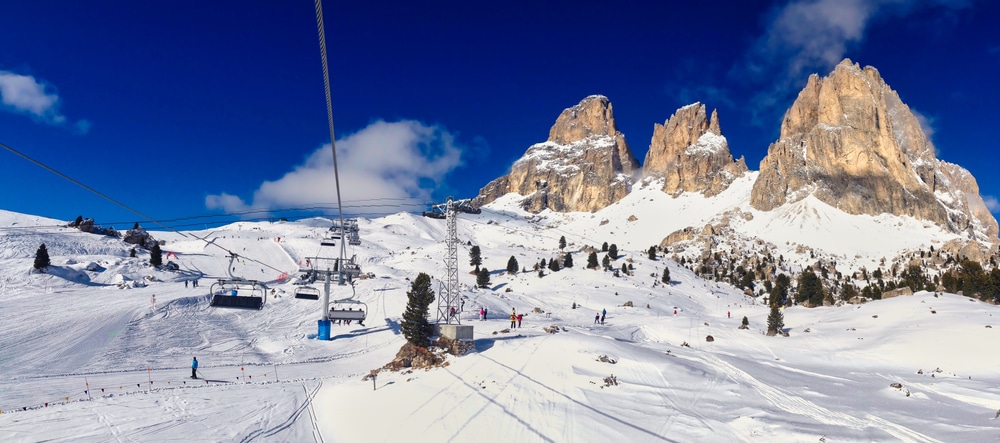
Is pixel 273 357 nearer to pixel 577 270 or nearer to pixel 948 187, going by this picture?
pixel 577 270

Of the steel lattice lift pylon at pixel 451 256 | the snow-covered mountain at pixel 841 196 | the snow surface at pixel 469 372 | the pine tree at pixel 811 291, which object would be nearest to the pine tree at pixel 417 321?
the steel lattice lift pylon at pixel 451 256

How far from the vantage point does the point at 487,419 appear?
18.1 metres

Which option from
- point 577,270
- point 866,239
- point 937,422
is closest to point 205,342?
point 937,422

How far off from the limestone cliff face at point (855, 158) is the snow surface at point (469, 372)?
141 m

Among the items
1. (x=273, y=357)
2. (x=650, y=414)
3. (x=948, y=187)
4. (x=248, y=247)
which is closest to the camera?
(x=650, y=414)

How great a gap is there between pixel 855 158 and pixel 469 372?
189 meters

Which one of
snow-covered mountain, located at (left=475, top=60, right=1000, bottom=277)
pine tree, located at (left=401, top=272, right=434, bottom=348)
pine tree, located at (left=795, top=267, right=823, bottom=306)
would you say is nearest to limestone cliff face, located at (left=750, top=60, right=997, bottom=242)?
snow-covered mountain, located at (left=475, top=60, right=1000, bottom=277)

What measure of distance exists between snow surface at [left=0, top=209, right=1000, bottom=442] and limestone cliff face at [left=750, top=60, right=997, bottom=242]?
14072cm

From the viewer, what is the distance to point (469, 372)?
2475 cm

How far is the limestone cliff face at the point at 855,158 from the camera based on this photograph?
165875 mm

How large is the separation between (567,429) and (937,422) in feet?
35.1

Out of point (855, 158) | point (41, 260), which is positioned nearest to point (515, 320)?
point (41, 260)

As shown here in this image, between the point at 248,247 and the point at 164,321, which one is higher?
the point at 248,247

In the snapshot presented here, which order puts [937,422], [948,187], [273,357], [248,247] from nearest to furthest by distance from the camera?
[937,422] < [273,357] < [248,247] < [948,187]
